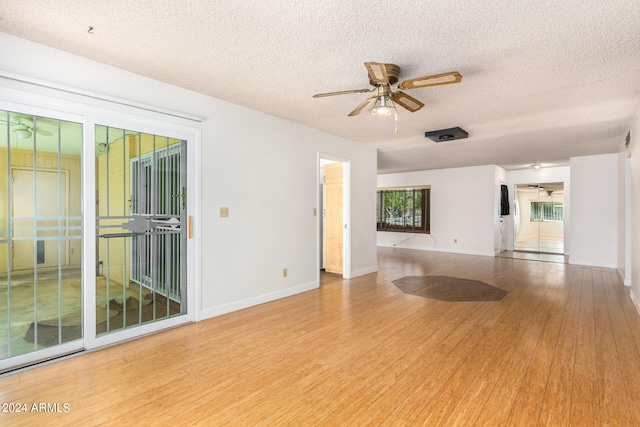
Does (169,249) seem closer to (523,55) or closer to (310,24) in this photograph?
(310,24)

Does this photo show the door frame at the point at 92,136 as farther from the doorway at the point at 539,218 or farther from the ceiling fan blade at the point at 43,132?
the doorway at the point at 539,218

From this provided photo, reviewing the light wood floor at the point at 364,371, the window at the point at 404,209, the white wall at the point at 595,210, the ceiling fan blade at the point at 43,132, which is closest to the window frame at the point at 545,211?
the white wall at the point at 595,210

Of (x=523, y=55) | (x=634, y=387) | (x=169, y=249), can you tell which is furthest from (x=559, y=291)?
(x=169, y=249)

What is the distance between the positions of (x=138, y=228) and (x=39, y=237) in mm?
722

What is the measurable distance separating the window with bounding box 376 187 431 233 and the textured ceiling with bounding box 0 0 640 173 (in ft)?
18.2

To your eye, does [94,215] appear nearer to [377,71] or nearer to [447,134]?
[377,71]

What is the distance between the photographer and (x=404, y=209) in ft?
32.9

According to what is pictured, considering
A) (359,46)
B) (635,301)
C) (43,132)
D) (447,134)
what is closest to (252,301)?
(43,132)

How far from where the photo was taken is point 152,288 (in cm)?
324

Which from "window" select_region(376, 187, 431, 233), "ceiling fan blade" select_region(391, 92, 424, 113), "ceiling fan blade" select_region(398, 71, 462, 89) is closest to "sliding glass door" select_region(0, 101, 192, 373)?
"ceiling fan blade" select_region(391, 92, 424, 113)

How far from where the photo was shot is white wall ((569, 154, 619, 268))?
21.9ft

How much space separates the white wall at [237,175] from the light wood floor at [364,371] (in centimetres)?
51

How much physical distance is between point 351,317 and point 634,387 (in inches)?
90.1

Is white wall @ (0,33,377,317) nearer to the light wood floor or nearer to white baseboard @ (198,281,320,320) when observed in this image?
white baseboard @ (198,281,320,320)
